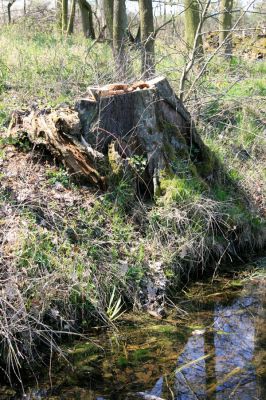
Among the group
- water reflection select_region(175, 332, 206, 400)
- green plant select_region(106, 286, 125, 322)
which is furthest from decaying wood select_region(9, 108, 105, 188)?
water reflection select_region(175, 332, 206, 400)

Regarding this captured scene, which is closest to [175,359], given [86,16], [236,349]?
[236,349]

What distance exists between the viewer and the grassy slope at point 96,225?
473 centimetres

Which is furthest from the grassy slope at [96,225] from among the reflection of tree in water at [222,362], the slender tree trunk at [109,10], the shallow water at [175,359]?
the slender tree trunk at [109,10]

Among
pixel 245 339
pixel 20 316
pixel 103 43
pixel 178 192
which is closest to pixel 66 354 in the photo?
pixel 20 316

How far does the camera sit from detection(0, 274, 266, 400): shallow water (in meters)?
3.94

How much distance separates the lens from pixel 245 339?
4.71 meters

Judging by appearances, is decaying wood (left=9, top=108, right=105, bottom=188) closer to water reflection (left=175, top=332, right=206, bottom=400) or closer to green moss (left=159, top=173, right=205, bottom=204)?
green moss (left=159, top=173, right=205, bottom=204)

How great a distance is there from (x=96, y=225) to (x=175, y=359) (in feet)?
5.74

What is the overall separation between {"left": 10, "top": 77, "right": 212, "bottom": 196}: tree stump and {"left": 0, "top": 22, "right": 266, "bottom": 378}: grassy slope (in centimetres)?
20

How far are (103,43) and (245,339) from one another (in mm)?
10081

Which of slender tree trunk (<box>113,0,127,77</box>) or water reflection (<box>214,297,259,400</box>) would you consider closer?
water reflection (<box>214,297,259,400</box>)

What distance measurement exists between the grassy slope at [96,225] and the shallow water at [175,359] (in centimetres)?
36

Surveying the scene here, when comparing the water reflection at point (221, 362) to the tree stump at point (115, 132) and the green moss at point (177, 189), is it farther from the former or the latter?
the tree stump at point (115, 132)

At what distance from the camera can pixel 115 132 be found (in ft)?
20.1
